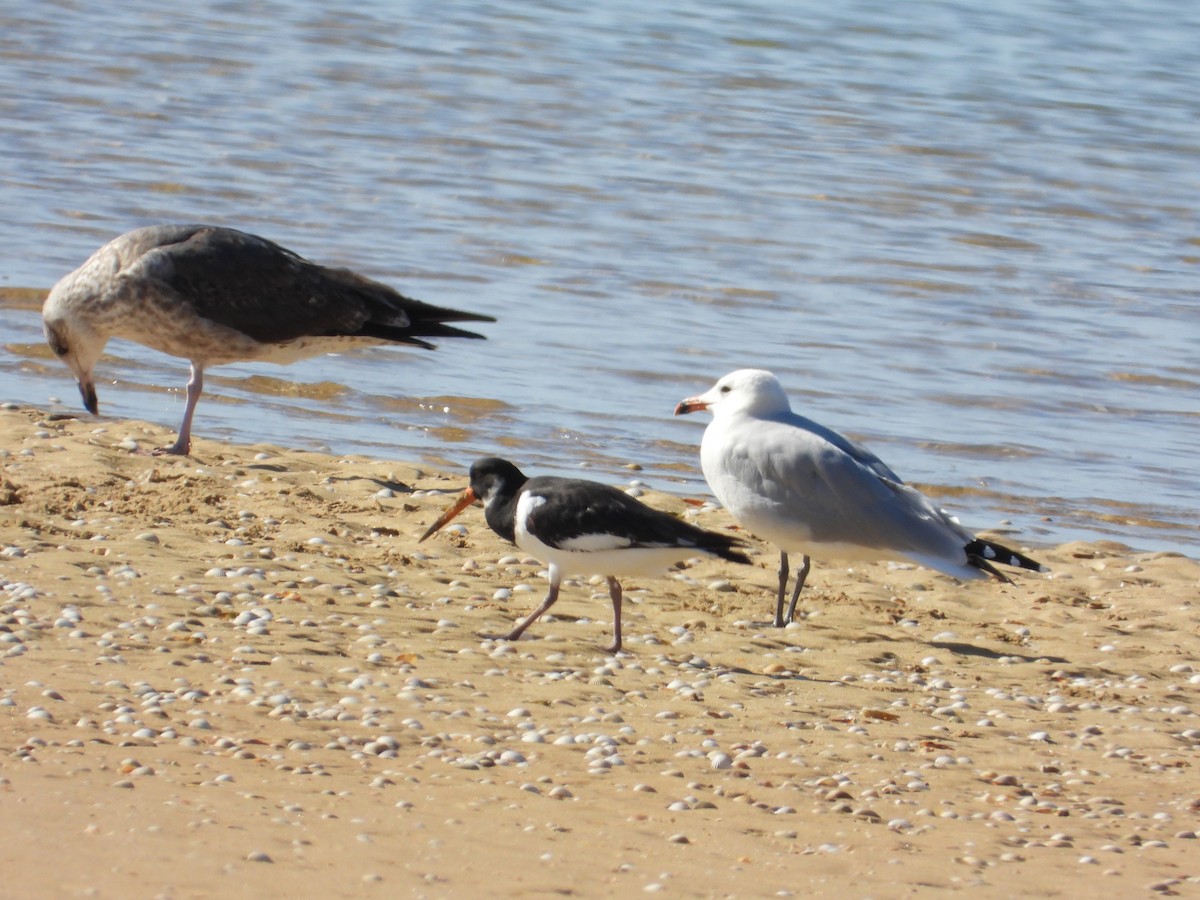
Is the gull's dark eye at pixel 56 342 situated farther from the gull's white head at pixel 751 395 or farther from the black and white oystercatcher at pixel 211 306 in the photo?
the gull's white head at pixel 751 395

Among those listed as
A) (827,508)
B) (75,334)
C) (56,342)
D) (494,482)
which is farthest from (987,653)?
(56,342)

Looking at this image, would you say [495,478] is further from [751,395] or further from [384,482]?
[384,482]

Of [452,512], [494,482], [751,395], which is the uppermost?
[751,395]

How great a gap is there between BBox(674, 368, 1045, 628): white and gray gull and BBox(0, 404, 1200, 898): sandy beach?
11.7 inches

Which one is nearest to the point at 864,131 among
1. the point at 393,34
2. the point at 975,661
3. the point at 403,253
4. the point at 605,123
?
the point at 605,123

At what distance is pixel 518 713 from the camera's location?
5.63 meters

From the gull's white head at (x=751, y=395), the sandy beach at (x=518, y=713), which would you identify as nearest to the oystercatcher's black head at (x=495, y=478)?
the sandy beach at (x=518, y=713)

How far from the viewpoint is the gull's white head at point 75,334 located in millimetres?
9406

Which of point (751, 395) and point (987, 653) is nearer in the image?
point (987, 653)

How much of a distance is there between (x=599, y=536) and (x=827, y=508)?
46.7 inches

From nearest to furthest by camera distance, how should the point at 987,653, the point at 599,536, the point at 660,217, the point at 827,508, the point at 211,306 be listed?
the point at 599,536 → the point at 987,653 → the point at 827,508 → the point at 211,306 → the point at 660,217

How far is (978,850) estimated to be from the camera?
4875 mm

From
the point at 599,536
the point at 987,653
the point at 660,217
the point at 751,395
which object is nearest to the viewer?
the point at 599,536

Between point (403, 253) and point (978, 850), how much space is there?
995cm
